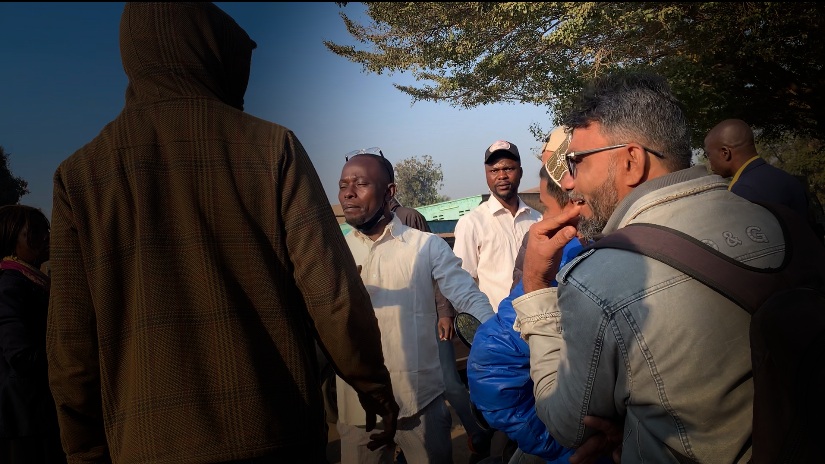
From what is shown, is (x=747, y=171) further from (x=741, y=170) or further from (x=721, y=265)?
(x=721, y=265)

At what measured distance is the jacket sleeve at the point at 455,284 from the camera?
298 centimetres

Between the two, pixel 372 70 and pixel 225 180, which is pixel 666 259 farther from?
pixel 372 70

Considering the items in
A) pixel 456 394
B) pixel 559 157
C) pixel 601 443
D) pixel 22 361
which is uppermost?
pixel 559 157

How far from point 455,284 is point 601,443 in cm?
166

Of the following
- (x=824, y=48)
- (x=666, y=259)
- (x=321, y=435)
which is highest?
(x=824, y=48)

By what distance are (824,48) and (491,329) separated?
46.7 ft

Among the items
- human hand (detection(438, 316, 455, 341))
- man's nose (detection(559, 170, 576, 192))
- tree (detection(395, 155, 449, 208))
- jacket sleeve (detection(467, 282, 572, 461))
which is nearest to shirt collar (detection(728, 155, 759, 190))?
human hand (detection(438, 316, 455, 341))

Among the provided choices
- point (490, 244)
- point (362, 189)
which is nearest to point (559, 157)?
point (362, 189)

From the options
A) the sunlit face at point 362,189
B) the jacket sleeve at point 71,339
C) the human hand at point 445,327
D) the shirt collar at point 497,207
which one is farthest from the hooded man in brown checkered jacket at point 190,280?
the shirt collar at point 497,207

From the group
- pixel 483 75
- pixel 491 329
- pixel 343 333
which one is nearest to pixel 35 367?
pixel 343 333

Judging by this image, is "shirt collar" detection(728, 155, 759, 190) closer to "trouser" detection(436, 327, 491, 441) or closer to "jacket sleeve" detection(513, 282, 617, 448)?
"trouser" detection(436, 327, 491, 441)

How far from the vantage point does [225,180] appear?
1563 millimetres

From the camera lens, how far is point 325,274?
5.23 ft

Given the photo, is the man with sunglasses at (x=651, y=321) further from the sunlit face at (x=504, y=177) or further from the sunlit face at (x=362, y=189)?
the sunlit face at (x=504, y=177)
